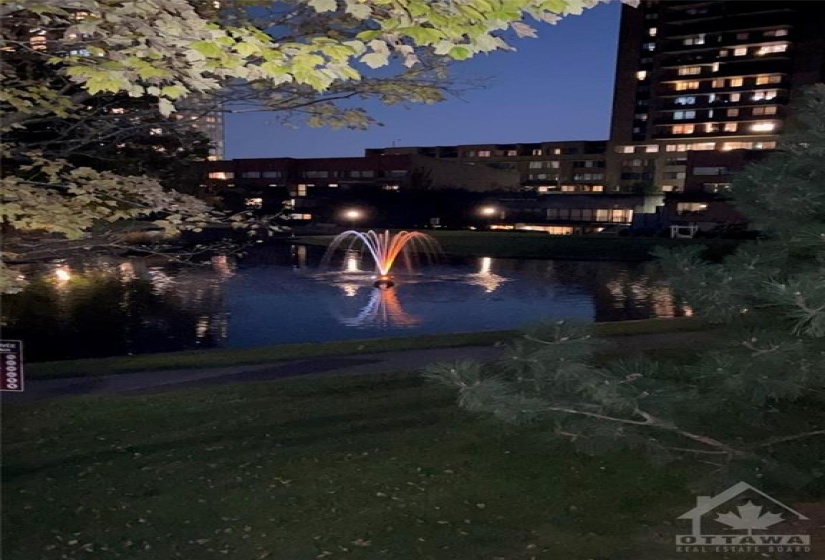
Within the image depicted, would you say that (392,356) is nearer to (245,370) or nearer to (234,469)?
(245,370)

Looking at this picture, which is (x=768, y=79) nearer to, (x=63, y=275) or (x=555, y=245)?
(x=555, y=245)

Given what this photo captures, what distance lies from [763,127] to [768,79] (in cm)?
669

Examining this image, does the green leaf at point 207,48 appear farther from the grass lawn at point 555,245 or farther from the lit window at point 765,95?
the lit window at point 765,95

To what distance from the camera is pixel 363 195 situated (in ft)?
228

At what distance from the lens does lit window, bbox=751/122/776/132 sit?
94.6 meters

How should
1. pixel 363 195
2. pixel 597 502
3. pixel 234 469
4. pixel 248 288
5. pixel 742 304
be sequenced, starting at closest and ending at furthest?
pixel 742 304, pixel 597 502, pixel 234 469, pixel 248 288, pixel 363 195

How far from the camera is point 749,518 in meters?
5.33

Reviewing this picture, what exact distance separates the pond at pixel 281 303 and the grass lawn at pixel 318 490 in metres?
3.81

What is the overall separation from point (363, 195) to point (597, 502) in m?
65.0

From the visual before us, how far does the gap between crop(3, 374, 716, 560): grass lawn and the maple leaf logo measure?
0.45 meters

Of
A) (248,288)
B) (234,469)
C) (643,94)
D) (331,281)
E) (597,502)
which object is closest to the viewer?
(597,502)

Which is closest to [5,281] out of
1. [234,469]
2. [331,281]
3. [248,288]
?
[234,469]

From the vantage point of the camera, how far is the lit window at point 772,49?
3708 inches

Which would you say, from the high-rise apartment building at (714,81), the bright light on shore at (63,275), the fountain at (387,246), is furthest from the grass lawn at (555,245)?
the high-rise apartment building at (714,81)
